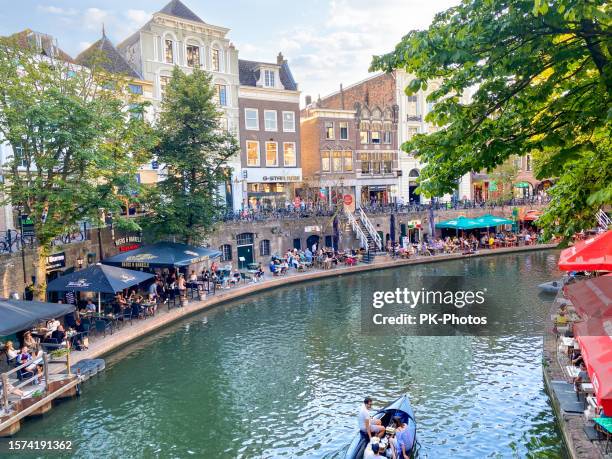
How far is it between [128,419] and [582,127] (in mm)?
13552

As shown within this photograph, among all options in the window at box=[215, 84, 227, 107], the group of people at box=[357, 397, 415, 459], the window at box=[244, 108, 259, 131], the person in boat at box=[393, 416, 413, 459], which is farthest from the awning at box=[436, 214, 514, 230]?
the person in boat at box=[393, 416, 413, 459]

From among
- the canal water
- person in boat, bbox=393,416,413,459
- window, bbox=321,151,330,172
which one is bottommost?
the canal water

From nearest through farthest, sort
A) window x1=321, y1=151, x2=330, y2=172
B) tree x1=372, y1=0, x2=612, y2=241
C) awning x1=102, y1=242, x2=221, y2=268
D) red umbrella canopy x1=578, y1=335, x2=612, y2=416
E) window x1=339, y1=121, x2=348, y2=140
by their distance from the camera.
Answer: tree x1=372, y1=0, x2=612, y2=241
red umbrella canopy x1=578, y1=335, x2=612, y2=416
awning x1=102, y1=242, x2=221, y2=268
window x1=321, y1=151, x2=330, y2=172
window x1=339, y1=121, x2=348, y2=140

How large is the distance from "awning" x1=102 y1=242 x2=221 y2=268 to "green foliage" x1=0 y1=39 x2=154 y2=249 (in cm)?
419

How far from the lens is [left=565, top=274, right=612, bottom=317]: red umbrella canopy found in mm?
10857

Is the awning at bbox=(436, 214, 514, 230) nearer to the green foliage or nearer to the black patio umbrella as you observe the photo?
the green foliage

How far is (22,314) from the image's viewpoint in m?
14.4

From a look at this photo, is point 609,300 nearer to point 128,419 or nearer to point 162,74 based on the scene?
point 128,419

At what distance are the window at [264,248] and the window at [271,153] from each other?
8609 millimetres

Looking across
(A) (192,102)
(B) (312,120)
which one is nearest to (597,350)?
(A) (192,102)

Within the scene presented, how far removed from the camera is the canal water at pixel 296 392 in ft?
41.0

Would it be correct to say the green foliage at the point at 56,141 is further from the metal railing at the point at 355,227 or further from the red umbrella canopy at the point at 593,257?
the metal railing at the point at 355,227

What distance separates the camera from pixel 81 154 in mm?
18578

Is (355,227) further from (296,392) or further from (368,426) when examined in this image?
(368,426)
